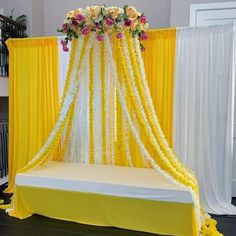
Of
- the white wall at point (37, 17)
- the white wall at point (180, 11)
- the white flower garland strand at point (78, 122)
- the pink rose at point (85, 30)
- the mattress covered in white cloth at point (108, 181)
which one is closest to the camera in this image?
the mattress covered in white cloth at point (108, 181)

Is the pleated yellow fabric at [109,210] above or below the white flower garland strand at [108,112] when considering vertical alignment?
below

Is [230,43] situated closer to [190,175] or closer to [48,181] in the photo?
[190,175]

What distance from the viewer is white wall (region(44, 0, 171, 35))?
13.2 ft

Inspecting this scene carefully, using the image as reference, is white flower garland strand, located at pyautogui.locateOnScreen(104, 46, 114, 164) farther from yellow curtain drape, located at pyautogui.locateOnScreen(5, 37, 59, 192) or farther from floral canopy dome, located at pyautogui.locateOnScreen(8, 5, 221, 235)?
yellow curtain drape, located at pyautogui.locateOnScreen(5, 37, 59, 192)

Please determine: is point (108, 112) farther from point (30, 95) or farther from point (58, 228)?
point (58, 228)

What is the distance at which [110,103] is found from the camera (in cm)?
328

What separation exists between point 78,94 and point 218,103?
67.7 inches

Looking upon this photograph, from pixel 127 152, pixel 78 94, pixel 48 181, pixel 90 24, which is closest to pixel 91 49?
pixel 90 24

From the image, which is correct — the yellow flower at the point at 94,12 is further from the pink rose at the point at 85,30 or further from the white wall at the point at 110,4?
the white wall at the point at 110,4

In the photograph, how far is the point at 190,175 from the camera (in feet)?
9.36

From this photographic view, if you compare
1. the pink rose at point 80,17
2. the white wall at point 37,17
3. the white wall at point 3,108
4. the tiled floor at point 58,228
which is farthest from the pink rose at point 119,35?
the white wall at point 3,108

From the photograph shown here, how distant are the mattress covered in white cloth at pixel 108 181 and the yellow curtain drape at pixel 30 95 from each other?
0.66 meters

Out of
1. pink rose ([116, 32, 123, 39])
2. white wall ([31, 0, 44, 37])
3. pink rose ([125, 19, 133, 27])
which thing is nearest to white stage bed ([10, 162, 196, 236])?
pink rose ([116, 32, 123, 39])

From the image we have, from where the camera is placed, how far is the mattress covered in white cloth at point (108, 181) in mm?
2625
